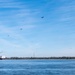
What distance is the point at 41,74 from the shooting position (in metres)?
66.9

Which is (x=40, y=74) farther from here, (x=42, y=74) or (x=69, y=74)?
(x=69, y=74)

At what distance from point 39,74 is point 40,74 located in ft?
0.83

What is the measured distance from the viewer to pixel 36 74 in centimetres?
6688

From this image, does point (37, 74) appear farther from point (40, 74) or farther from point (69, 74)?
point (69, 74)

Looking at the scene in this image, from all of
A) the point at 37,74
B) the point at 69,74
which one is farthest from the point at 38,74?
the point at 69,74

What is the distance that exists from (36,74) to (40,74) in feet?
3.34

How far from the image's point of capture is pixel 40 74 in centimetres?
6688

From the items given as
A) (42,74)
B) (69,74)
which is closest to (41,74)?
(42,74)

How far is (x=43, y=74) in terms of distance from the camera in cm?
6694

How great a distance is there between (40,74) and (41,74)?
263 mm

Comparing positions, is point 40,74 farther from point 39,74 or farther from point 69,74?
point 69,74

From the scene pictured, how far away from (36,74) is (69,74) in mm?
8364

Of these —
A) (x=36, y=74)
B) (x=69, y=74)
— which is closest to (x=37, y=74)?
(x=36, y=74)

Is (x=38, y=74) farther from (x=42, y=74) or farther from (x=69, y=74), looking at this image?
(x=69, y=74)
